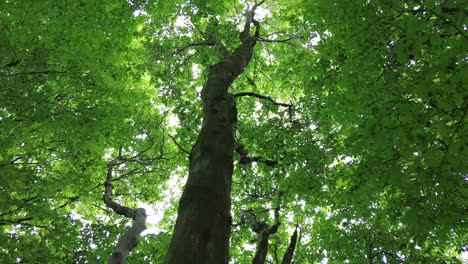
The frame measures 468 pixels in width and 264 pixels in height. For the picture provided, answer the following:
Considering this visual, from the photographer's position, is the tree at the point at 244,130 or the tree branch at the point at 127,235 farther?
the tree branch at the point at 127,235

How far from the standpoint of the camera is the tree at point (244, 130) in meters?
3.42

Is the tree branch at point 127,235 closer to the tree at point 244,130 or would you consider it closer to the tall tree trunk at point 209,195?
the tree at point 244,130

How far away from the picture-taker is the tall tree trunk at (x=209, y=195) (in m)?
2.88

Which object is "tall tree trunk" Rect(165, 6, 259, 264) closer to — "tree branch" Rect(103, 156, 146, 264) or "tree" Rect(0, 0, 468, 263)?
"tree" Rect(0, 0, 468, 263)

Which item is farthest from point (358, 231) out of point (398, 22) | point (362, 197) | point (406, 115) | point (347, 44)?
point (406, 115)

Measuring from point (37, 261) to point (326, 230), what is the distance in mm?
9129

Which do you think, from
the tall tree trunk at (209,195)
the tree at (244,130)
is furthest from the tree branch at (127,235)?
the tall tree trunk at (209,195)

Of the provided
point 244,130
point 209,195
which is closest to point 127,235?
point 244,130

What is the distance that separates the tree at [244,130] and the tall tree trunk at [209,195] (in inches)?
0.7

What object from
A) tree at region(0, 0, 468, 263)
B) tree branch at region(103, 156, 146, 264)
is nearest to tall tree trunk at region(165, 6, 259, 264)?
tree at region(0, 0, 468, 263)

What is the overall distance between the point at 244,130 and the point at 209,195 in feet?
21.3

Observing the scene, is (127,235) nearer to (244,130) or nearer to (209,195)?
(244,130)

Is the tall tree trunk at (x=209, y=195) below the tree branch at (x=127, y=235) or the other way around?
below

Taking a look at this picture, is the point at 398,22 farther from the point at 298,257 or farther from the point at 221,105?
the point at 298,257
